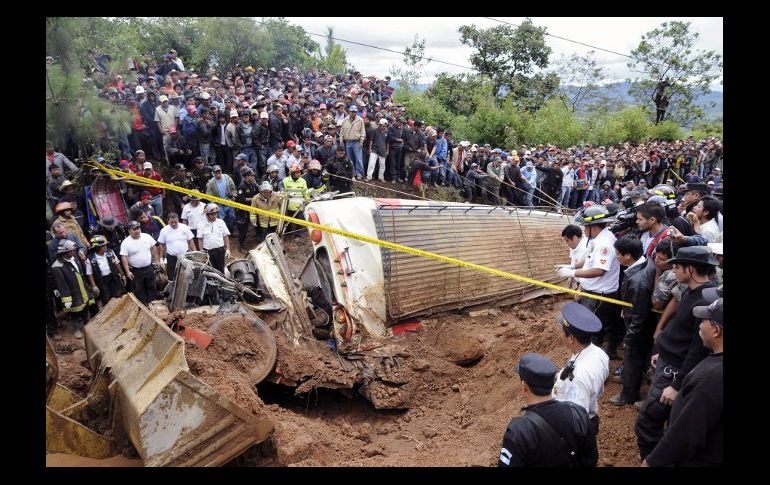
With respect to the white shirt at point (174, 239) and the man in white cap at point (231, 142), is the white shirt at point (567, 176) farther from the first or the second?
the white shirt at point (174, 239)

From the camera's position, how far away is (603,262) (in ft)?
17.3

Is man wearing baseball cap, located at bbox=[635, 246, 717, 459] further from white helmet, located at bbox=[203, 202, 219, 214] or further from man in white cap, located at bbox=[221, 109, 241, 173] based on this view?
man in white cap, located at bbox=[221, 109, 241, 173]

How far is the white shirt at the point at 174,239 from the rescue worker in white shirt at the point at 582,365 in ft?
21.6

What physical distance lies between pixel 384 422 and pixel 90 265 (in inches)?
190

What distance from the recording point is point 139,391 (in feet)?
13.3

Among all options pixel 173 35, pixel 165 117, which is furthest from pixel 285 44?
Answer: pixel 165 117

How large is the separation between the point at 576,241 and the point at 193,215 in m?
6.20

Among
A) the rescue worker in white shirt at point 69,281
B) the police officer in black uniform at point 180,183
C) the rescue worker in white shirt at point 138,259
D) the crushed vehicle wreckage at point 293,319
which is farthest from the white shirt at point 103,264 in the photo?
the crushed vehicle wreckage at point 293,319

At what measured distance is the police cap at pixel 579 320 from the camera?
3471 millimetres

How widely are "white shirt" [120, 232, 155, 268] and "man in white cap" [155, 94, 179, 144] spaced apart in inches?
138

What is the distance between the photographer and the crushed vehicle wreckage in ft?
12.9

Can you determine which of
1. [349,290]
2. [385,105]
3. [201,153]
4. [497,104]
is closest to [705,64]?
[497,104]

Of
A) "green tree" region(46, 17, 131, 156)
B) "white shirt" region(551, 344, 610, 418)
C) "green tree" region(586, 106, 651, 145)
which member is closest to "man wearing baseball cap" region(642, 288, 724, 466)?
"white shirt" region(551, 344, 610, 418)

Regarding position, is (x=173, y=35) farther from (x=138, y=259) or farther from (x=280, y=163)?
(x=138, y=259)
